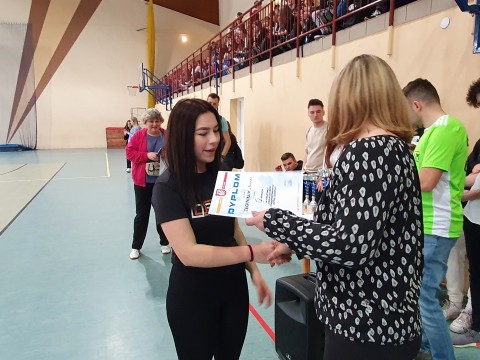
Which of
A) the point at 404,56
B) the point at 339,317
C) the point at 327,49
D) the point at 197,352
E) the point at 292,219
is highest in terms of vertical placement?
the point at 327,49

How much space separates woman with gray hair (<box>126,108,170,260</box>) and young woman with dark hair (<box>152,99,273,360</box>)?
2347 millimetres

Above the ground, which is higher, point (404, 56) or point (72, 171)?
point (404, 56)

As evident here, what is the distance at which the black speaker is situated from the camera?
1.57 meters

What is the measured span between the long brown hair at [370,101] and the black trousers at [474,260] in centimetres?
168

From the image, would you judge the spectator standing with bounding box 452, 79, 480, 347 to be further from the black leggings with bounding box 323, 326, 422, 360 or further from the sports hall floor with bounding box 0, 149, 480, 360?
the black leggings with bounding box 323, 326, 422, 360

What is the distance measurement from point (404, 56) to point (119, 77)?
55.7 feet

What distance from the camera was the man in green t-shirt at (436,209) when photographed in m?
1.81

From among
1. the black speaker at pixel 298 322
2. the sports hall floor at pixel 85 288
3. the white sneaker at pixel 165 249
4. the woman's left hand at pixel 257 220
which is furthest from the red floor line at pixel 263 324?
the woman's left hand at pixel 257 220

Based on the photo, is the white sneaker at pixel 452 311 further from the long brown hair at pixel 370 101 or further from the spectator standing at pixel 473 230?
the long brown hair at pixel 370 101

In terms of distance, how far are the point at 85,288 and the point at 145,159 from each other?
1.33m

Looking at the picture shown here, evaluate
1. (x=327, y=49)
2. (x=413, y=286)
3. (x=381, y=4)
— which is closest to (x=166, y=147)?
(x=413, y=286)

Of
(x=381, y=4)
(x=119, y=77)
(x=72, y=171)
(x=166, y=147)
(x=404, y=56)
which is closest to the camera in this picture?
(x=166, y=147)

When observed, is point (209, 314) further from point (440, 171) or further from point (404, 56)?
point (404, 56)

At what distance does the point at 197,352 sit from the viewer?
4.71ft
